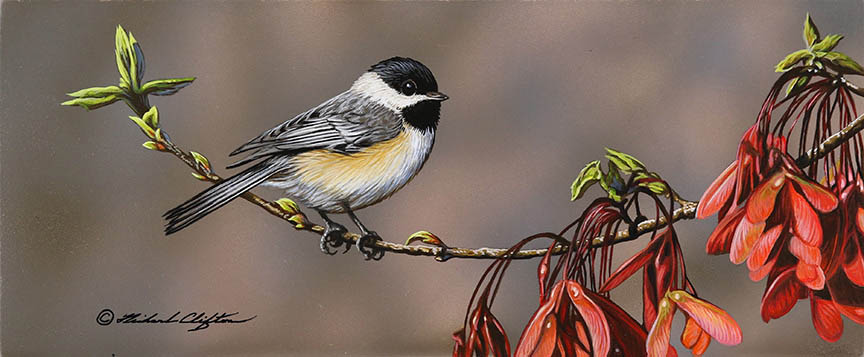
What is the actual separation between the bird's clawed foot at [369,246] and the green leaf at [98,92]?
343mm

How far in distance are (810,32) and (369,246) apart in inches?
24.0

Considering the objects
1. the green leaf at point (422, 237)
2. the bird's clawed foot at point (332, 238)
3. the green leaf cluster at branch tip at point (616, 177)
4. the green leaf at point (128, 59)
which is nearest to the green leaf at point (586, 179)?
the green leaf cluster at branch tip at point (616, 177)

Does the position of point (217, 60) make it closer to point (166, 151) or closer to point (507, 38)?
point (166, 151)

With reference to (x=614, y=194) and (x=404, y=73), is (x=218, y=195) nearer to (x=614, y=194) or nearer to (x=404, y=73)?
(x=404, y=73)

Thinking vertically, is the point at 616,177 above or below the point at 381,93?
below

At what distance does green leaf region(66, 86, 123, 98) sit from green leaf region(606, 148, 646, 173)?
60cm

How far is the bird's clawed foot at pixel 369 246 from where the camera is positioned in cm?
72

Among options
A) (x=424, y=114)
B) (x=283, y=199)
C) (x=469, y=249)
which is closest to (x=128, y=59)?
(x=283, y=199)

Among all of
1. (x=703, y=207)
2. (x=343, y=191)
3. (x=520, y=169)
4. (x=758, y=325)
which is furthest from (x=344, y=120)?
(x=758, y=325)

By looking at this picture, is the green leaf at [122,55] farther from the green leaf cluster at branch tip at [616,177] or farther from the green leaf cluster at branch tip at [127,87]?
the green leaf cluster at branch tip at [616,177]

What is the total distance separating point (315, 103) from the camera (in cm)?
71

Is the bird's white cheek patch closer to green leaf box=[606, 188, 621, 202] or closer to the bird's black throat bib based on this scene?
the bird's black throat bib

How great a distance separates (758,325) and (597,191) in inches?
10.4

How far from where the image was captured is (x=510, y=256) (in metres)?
0.72
